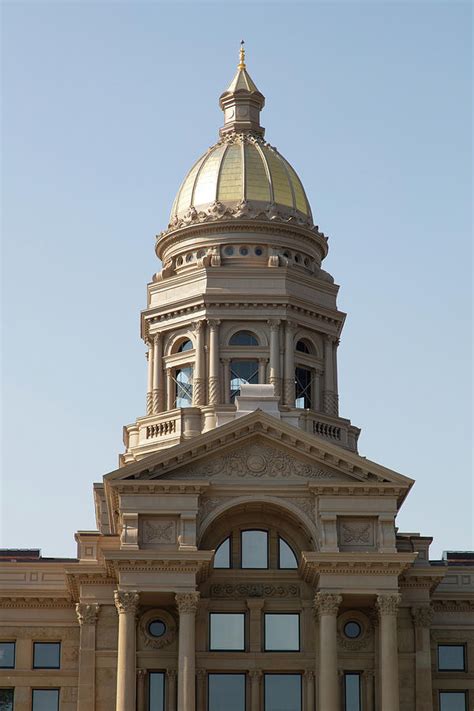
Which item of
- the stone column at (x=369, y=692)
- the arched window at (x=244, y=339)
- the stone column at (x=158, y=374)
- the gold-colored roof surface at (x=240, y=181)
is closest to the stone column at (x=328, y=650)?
the stone column at (x=369, y=692)

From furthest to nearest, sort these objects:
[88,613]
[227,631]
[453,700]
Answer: [453,700], [88,613], [227,631]

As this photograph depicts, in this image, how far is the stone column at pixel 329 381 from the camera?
93.3 meters

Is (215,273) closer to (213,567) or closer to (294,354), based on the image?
(294,354)

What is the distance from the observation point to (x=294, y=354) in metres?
93.1

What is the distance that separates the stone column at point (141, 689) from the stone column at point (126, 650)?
53.6 inches

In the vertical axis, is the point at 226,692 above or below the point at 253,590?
below

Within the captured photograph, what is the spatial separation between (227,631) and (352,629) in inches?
198

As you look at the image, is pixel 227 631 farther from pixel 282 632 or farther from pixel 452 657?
pixel 452 657

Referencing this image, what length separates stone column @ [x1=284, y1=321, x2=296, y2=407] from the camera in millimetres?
91000

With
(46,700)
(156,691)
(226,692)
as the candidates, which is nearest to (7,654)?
(46,700)

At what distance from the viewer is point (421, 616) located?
3226 inches

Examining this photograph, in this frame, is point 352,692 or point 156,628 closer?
point 156,628

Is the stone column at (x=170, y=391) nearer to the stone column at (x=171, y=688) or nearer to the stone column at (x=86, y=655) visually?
the stone column at (x=86, y=655)

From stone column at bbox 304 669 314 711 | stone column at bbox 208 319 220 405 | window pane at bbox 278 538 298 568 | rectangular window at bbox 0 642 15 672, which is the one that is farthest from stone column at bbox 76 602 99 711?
stone column at bbox 208 319 220 405
